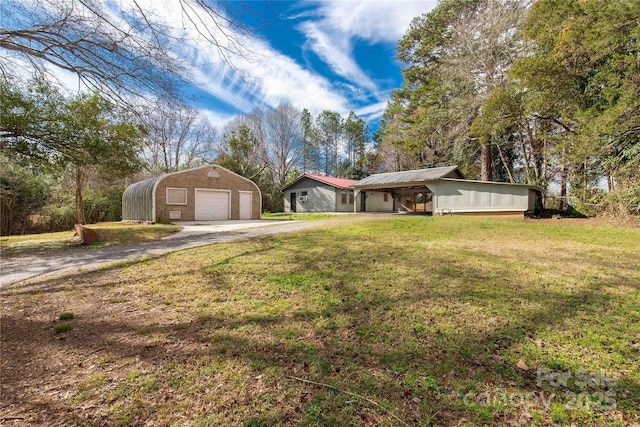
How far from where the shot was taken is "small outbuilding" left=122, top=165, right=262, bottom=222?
47.1ft

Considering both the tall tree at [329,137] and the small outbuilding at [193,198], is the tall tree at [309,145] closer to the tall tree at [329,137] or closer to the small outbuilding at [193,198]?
the tall tree at [329,137]

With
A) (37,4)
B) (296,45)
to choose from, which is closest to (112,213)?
(37,4)

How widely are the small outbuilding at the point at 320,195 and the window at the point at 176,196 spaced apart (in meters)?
11.2

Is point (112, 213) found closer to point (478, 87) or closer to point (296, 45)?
point (296, 45)

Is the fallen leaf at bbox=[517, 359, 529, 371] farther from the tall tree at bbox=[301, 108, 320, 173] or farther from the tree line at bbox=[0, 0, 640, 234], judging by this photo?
the tall tree at bbox=[301, 108, 320, 173]

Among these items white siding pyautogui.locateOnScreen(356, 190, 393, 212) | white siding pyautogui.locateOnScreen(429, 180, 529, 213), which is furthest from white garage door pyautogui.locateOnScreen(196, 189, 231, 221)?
white siding pyautogui.locateOnScreen(429, 180, 529, 213)

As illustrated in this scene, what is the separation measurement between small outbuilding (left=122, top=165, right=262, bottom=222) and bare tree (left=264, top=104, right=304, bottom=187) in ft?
47.4

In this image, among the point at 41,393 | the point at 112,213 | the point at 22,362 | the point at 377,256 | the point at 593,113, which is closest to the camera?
the point at 41,393

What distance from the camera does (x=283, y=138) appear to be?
31.9 m

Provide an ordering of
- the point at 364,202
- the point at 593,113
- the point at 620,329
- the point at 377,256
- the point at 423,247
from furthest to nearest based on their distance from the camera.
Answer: the point at 364,202, the point at 593,113, the point at 423,247, the point at 377,256, the point at 620,329

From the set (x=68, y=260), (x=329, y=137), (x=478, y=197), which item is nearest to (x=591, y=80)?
(x=478, y=197)

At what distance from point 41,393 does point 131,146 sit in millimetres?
10401

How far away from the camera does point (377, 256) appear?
5270mm

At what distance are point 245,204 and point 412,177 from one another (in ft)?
36.0
